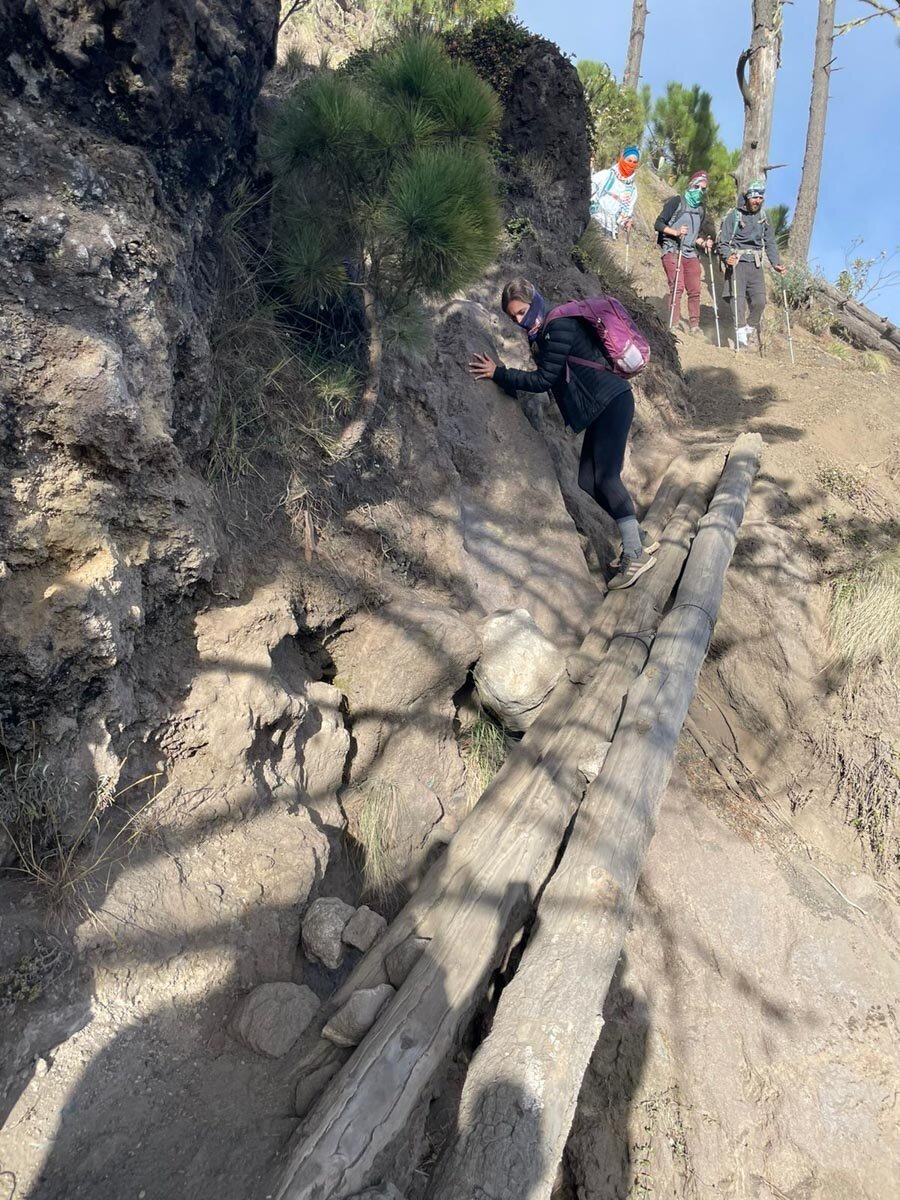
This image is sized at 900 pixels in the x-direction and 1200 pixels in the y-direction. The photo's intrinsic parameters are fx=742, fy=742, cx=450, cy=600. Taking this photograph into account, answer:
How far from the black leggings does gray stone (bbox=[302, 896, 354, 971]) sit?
320 centimetres

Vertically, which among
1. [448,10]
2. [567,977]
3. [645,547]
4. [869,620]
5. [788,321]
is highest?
[448,10]

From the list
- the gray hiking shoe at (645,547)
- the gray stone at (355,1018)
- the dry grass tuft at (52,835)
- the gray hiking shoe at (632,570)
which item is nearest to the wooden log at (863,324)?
the gray hiking shoe at (645,547)

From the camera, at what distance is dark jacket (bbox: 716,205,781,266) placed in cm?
966

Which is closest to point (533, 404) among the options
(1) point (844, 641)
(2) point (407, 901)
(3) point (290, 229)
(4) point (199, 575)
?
(3) point (290, 229)

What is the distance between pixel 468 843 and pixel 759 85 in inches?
514

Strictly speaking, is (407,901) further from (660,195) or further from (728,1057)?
(660,195)

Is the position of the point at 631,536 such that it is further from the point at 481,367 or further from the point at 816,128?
the point at 816,128

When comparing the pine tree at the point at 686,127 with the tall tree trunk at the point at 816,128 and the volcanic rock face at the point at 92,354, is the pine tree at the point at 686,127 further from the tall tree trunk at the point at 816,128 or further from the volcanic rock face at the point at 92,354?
the volcanic rock face at the point at 92,354

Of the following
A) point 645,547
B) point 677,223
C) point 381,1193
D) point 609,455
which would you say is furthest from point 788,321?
point 381,1193

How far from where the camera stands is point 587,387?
4672 mm

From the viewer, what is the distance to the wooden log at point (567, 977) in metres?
2.19

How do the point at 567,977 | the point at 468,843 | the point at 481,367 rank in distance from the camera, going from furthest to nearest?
the point at 481,367 < the point at 468,843 < the point at 567,977

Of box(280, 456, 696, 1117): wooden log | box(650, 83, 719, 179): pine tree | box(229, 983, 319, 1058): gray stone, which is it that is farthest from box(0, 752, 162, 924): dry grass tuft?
box(650, 83, 719, 179): pine tree

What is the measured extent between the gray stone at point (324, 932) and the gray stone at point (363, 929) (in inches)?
1.0
